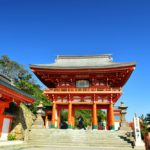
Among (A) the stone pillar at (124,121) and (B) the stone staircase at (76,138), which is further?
(A) the stone pillar at (124,121)

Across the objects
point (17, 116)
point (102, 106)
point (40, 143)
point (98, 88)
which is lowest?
point (40, 143)

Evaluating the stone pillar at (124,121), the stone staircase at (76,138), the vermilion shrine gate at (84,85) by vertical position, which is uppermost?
the vermilion shrine gate at (84,85)

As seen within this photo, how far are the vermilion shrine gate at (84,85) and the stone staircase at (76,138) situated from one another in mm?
4329

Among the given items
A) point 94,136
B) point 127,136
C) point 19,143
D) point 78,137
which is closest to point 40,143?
point 19,143

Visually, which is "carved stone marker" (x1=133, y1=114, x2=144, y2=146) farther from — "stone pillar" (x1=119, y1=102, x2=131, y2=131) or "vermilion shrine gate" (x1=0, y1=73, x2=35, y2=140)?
"vermilion shrine gate" (x1=0, y1=73, x2=35, y2=140)

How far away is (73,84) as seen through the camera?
2659 centimetres

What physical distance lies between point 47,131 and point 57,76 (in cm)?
854

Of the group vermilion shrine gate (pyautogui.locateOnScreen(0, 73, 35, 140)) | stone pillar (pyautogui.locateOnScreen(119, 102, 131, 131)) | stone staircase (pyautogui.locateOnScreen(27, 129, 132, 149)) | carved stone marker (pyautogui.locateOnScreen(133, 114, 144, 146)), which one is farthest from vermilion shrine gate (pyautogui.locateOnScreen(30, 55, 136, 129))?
vermilion shrine gate (pyautogui.locateOnScreen(0, 73, 35, 140))

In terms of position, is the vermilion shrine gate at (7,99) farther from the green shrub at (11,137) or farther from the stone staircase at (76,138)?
the stone staircase at (76,138)

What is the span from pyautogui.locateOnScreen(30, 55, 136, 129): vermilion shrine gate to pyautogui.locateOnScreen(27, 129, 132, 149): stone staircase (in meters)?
4.33

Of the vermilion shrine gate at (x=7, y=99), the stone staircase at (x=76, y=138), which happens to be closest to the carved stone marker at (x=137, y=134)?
the stone staircase at (x=76, y=138)

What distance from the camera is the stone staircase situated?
16.8 meters

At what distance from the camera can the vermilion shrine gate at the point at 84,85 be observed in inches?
957

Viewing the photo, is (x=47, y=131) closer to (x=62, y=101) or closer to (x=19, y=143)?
(x=19, y=143)
